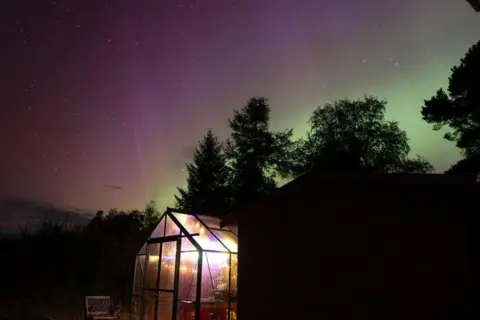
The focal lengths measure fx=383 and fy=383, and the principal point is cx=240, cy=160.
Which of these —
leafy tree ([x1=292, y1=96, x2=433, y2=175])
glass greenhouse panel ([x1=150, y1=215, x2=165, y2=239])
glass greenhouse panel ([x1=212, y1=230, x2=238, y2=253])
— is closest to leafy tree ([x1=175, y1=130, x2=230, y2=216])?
leafy tree ([x1=292, y1=96, x2=433, y2=175])

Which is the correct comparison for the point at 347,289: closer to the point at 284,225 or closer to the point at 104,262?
the point at 284,225

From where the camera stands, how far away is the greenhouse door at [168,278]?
34.1ft

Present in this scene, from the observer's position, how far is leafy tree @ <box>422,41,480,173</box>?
15484mm

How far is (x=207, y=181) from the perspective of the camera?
28.0 meters

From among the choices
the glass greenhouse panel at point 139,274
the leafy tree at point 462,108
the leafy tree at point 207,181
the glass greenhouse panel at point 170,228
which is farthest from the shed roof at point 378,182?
the leafy tree at point 207,181

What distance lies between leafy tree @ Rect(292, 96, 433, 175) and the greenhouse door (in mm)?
14790

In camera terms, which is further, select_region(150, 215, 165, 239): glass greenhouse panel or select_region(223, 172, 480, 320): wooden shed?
select_region(150, 215, 165, 239): glass greenhouse panel

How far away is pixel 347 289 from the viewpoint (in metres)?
6.61

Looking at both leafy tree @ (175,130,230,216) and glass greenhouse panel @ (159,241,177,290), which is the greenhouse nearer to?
glass greenhouse panel @ (159,241,177,290)

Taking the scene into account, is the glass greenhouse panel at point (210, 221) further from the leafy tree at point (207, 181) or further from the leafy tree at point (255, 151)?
the leafy tree at point (207, 181)

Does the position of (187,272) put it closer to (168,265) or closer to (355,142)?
(168,265)

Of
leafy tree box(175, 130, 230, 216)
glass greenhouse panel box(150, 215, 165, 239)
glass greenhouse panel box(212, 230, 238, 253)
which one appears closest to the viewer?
glass greenhouse panel box(212, 230, 238, 253)

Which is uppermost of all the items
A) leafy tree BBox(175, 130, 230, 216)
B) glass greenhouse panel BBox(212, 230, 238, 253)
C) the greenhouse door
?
leafy tree BBox(175, 130, 230, 216)

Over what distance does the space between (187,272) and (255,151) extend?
18.0m
